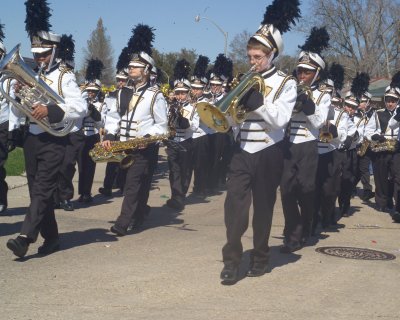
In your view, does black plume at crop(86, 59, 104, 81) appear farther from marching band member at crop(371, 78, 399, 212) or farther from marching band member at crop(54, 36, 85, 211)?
marching band member at crop(371, 78, 399, 212)

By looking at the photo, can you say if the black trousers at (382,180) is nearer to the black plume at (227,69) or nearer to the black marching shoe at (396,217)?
the black marching shoe at (396,217)

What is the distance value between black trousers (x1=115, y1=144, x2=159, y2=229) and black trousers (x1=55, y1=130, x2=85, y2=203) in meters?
1.05

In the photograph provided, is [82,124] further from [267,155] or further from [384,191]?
[267,155]

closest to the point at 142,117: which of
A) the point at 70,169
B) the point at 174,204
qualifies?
the point at 70,169

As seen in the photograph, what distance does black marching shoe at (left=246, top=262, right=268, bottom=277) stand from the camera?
702cm

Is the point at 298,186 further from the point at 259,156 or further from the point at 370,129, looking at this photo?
the point at 370,129

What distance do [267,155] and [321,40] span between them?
2936 mm

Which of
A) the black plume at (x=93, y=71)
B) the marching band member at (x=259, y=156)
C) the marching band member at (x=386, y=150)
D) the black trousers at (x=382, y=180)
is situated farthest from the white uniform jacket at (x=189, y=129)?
the marching band member at (x=259, y=156)

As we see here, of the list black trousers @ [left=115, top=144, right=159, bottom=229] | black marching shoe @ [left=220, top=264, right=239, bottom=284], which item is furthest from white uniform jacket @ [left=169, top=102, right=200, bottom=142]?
black marching shoe @ [left=220, top=264, right=239, bottom=284]

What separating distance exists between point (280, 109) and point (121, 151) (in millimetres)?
2881

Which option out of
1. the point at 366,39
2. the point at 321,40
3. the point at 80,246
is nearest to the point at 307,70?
the point at 321,40

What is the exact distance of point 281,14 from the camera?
743cm

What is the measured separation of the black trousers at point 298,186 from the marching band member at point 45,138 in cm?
245

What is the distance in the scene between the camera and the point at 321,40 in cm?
933
